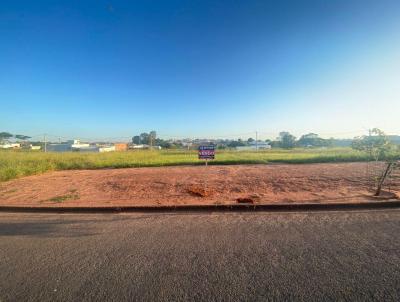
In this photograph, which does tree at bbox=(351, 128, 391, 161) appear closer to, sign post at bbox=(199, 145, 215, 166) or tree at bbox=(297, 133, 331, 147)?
sign post at bbox=(199, 145, 215, 166)

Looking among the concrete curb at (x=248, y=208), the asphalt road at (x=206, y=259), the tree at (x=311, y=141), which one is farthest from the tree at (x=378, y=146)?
the tree at (x=311, y=141)

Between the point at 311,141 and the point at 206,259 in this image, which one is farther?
the point at 311,141

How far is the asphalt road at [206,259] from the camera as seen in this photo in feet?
7.51

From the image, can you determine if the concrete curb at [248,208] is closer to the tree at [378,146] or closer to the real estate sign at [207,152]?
the tree at [378,146]

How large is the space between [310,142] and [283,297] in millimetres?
99787

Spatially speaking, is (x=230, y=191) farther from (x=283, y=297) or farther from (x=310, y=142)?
(x=310, y=142)

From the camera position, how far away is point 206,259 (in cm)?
290

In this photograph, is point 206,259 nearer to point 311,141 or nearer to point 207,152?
point 207,152

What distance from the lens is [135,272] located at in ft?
8.72

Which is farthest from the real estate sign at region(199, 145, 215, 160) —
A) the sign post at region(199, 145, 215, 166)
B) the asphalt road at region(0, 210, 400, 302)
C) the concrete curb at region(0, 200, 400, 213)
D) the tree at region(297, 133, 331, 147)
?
the tree at region(297, 133, 331, 147)

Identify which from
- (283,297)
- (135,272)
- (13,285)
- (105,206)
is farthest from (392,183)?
(13,285)

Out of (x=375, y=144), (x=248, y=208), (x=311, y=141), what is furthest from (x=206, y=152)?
(x=311, y=141)

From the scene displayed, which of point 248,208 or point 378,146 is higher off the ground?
point 378,146

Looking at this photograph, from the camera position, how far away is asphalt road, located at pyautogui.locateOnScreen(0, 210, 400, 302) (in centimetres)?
229
